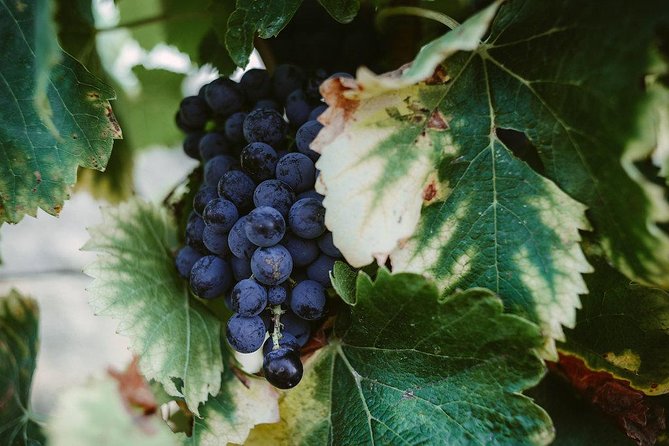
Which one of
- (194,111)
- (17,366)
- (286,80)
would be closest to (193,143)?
(194,111)

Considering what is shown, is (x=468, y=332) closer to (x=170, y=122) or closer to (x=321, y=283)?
(x=321, y=283)

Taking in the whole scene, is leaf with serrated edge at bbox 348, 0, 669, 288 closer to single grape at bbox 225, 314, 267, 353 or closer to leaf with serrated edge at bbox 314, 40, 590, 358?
leaf with serrated edge at bbox 314, 40, 590, 358

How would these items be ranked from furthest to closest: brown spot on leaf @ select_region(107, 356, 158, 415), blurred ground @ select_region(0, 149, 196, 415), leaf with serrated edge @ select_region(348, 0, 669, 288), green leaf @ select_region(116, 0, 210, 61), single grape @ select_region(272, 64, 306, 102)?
blurred ground @ select_region(0, 149, 196, 415) < brown spot on leaf @ select_region(107, 356, 158, 415) < green leaf @ select_region(116, 0, 210, 61) < single grape @ select_region(272, 64, 306, 102) < leaf with serrated edge @ select_region(348, 0, 669, 288)

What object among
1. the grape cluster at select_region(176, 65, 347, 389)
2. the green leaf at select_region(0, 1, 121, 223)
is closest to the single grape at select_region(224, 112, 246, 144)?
the grape cluster at select_region(176, 65, 347, 389)

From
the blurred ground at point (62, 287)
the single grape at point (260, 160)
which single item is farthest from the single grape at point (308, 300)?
the blurred ground at point (62, 287)

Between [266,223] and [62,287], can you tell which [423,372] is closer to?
[266,223]
